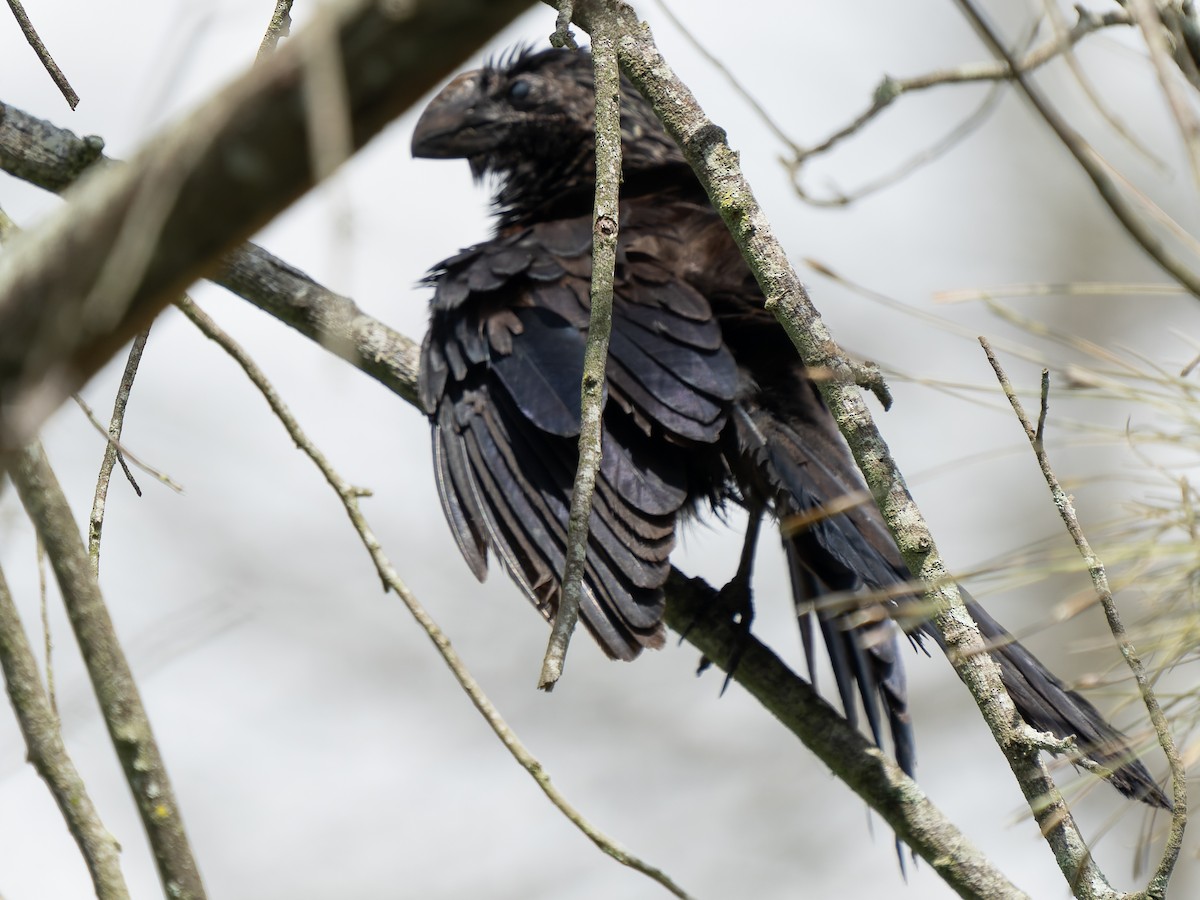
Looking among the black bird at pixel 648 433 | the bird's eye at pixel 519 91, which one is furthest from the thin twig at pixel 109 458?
the bird's eye at pixel 519 91

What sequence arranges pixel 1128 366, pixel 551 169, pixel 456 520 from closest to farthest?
pixel 1128 366, pixel 456 520, pixel 551 169

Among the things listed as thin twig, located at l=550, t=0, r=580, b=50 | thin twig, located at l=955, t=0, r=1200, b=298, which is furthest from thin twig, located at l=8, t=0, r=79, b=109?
thin twig, located at l=955, t=0, r=1200, b=298

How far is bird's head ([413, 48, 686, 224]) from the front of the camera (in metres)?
3.61

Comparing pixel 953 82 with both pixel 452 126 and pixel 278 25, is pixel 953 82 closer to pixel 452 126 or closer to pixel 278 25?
pixel 278 25

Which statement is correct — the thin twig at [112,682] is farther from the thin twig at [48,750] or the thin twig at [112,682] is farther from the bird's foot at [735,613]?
the bird's foot at [735,613]

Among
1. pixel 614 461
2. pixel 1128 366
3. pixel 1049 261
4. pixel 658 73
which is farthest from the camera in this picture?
pixel 1049 261

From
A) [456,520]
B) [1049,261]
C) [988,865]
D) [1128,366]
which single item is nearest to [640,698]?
[1049,261]

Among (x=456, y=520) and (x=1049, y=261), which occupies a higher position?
(x=1049, y=261)

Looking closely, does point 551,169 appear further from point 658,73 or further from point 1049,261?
point 1049,261

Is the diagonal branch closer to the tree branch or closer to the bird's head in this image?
the bird's head

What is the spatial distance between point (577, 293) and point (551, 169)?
867mm

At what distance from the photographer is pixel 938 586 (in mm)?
1608

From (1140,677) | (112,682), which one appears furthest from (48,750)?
(1140,677)

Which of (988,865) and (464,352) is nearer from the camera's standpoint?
(988,865)
